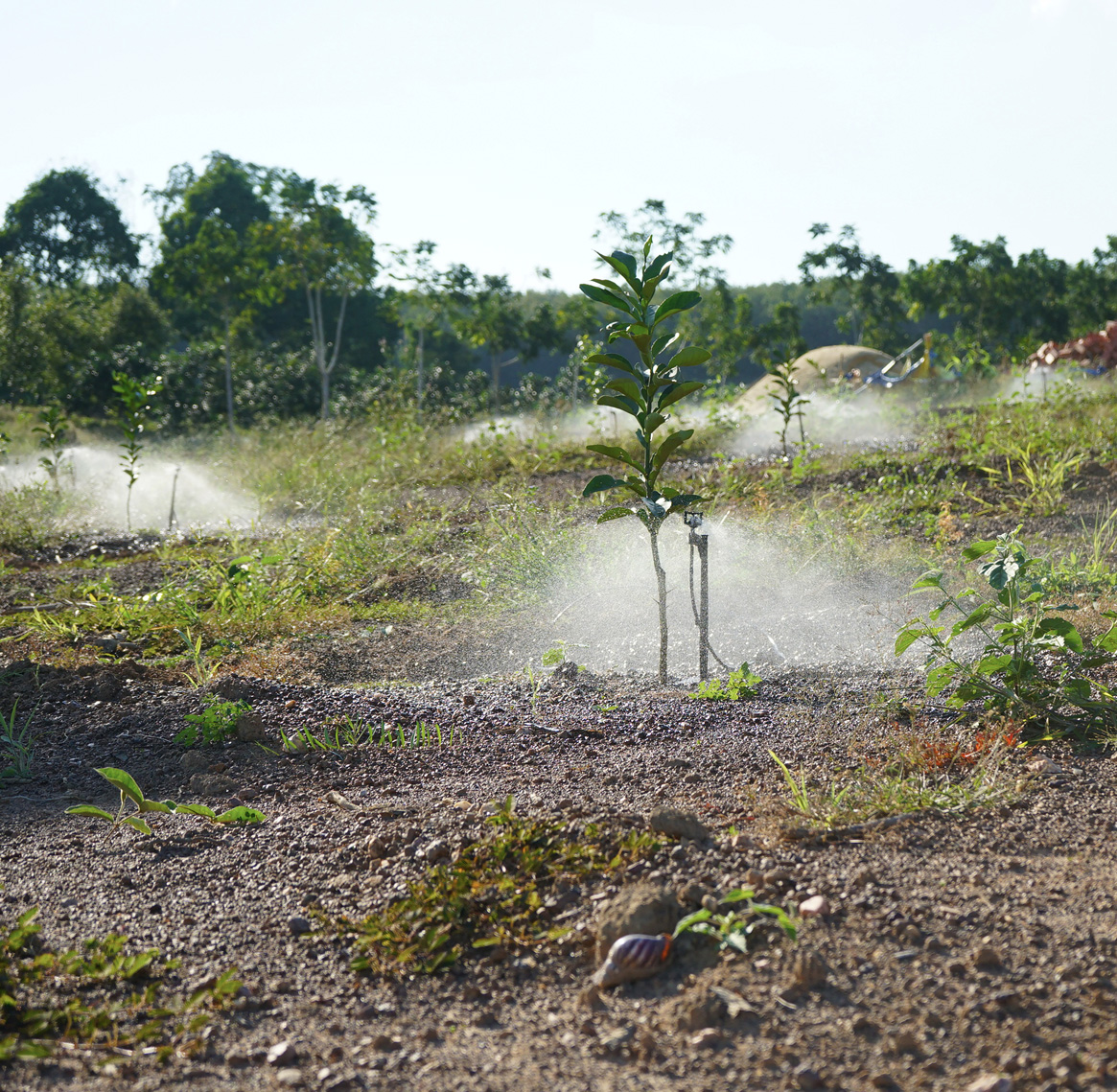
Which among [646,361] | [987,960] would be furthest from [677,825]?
[646,361]

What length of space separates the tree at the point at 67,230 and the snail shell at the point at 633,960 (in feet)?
119

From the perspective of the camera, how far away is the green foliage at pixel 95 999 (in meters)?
1.48

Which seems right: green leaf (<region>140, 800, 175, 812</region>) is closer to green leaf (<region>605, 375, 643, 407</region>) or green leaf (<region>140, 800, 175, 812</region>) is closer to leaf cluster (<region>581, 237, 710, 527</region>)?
leaf cluster (<region>581, 237, 710, 527</region>)

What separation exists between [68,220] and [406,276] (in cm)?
2497

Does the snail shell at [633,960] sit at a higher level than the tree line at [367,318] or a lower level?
lower

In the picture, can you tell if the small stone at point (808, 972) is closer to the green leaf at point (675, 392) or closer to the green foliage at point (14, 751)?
the green leaf at point (675, 392)

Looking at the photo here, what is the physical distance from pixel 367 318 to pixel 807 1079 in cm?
2947

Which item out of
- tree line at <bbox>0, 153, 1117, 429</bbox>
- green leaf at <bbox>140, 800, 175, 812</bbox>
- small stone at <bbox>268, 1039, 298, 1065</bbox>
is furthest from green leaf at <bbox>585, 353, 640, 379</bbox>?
tree line at <bbox>0, 153, 1117, 429</bbox>

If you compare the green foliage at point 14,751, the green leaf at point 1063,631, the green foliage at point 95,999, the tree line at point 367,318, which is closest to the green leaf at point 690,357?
the green leaf at point 1063,631

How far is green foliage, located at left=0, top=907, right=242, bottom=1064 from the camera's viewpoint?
148 cm

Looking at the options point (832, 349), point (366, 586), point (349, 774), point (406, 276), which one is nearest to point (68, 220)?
point (406, 276)

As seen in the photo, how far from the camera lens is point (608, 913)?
1.67m

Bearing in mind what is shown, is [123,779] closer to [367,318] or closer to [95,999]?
[95,999]

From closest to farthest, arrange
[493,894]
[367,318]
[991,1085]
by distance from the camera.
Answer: [991,1085], [493,894], [367,318]
